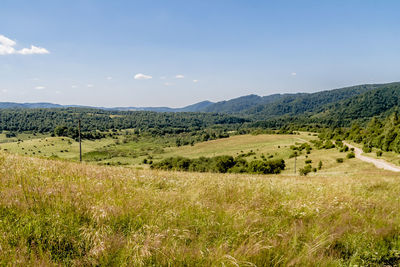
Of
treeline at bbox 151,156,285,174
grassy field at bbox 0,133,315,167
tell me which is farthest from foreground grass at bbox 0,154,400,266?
grassy field at bbox 0,133,315,167

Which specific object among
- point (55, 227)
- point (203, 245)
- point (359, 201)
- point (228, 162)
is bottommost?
point (228, 162)

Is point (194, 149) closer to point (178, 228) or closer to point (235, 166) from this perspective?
point (235, 166)

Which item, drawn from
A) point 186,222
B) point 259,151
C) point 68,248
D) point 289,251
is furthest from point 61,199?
point 259,151

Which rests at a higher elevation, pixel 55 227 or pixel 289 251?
pixel 55 227

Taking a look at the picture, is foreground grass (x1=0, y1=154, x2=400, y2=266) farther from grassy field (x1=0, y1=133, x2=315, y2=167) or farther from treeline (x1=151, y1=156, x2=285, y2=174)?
grassy field (x1=0, y1=133, x2=315, y2=167)

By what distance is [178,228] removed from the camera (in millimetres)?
3488

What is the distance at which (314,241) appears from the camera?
352 cm

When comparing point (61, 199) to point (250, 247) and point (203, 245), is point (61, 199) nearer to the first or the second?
point (203, 245)

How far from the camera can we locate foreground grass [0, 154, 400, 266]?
2705 millimetres

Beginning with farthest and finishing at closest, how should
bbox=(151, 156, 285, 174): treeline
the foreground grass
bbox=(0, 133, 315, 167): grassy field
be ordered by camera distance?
bbox=(0, 133, 315, 167): grassy field
bbox=(151, 156, 285, 174): treeline
the foreground grass

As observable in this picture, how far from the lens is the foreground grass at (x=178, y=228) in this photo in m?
2.71

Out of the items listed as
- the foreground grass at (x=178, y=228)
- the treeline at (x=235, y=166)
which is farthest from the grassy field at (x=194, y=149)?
the foreground grass at (x=178, y=228)

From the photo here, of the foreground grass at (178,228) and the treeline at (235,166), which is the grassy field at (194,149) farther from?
the foreground grass at (178,228)

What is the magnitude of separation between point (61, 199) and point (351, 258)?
4.79 m
